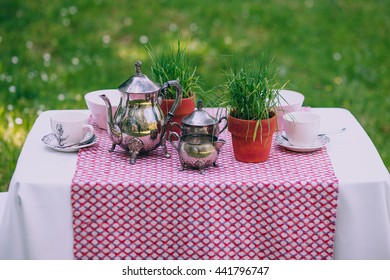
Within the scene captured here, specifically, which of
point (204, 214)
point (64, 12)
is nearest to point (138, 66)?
point (204, 214)

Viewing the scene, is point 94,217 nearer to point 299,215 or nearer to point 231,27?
point 299,215

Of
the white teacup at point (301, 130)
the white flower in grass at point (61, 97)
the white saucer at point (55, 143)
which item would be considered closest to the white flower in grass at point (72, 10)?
the white flower in grass at point (61, 97)

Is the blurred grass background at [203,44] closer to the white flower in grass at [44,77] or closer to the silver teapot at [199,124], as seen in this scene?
the white flower in grass at [44,77]

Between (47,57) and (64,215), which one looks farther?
(47,57)

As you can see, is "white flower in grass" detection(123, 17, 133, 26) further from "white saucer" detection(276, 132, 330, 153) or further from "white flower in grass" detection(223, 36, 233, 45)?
"white saucer" detection(276, 132, 330, 153)

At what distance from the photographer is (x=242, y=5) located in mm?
6902

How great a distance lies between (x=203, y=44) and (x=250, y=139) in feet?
12.8

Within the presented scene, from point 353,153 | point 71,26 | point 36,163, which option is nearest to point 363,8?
point 71,26

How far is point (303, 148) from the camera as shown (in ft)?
7.98

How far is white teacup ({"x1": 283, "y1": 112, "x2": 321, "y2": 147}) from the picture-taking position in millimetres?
2420

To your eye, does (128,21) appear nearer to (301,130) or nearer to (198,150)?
(301,130)

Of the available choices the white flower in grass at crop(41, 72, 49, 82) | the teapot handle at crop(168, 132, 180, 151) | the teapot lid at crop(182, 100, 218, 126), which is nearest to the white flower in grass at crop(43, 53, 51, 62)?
the white flower in grass at crop(41, 72, 49, 82)

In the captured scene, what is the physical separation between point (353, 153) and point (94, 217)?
3.21ft

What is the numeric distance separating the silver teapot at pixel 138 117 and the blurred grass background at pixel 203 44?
2.27 meters
